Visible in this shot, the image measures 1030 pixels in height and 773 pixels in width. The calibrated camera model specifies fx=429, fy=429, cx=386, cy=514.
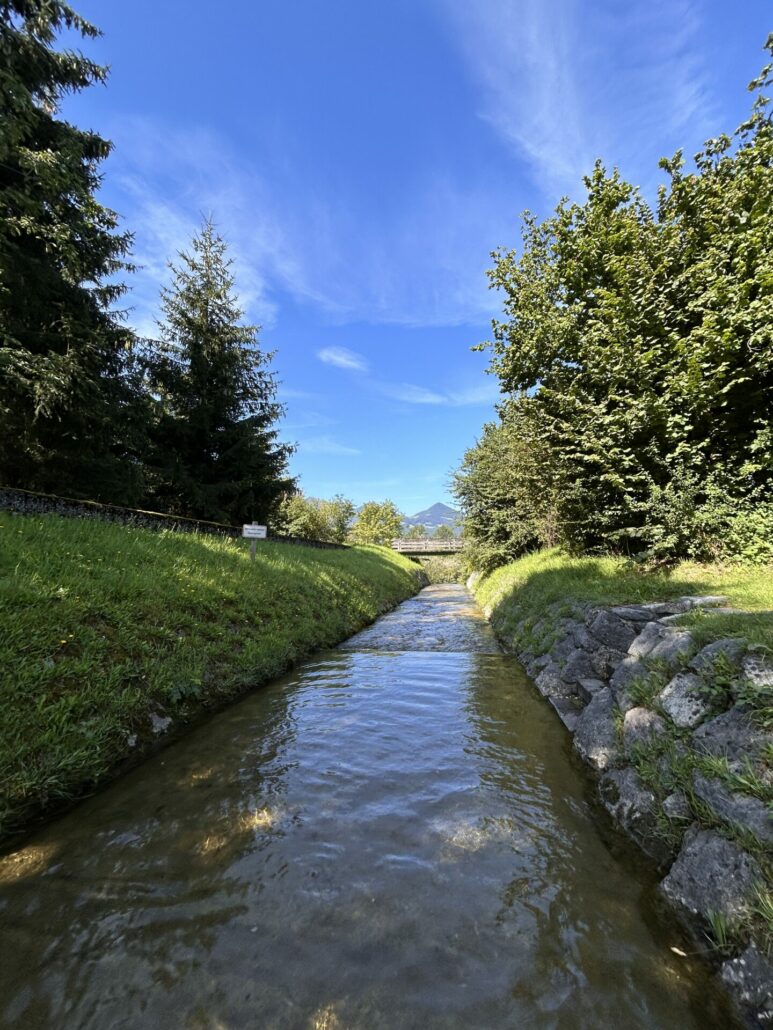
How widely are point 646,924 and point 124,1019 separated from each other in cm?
314

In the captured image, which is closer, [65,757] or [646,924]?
[646,924]

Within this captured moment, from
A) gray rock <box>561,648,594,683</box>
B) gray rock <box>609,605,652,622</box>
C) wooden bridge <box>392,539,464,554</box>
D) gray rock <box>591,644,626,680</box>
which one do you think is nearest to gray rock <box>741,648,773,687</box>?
gray rock <box>591,644,626,680</box>

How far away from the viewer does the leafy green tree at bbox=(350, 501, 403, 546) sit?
64.5 metres

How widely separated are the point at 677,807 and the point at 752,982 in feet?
4.07

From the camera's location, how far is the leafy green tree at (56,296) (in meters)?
11.3

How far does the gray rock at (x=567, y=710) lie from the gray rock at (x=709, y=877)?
9.51 ft

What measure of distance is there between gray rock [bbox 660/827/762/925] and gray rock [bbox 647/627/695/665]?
1.83m

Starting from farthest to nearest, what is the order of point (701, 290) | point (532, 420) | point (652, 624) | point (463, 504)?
point (463, 504), point (532, 420), point (701, 290), point (652, 624)

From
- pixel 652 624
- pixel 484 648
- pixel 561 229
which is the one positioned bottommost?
pixel 484 648

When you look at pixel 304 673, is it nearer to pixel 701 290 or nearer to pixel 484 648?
pixel 484 648

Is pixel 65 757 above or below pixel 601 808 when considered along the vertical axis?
above

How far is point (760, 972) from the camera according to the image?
2314mm

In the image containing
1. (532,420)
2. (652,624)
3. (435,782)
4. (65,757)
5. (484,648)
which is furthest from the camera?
(532,420)

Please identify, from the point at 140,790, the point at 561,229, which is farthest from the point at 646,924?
the point at 561,229
